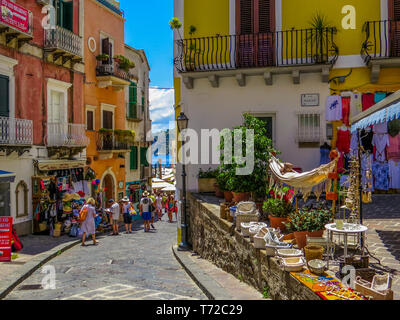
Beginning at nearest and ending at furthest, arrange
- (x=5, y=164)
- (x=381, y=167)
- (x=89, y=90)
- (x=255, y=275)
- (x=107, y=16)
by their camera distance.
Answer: (x=255, y=275)
(x=381, y=167)
(x=5, y=164)
(x=89, y=90)
(x=107, y=16)

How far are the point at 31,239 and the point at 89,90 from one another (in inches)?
348

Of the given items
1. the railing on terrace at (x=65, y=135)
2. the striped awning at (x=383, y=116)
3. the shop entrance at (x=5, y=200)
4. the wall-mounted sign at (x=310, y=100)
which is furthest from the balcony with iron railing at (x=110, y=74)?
the striped awning at (x=383, y=116)

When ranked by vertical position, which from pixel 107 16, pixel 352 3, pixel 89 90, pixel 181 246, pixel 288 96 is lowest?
pixel 181 246

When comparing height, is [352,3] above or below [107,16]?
below

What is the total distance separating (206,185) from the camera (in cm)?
1415

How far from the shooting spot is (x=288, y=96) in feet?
43.6

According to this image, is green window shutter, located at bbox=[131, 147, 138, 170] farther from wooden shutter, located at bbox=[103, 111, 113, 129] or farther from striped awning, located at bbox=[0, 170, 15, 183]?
striped awning, located at bbox=[0, 170, 15, 183]

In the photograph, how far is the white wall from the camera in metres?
13.1

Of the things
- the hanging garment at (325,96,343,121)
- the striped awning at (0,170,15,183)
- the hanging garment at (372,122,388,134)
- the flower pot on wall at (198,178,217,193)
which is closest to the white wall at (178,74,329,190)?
the hanging garment at (325,96,343,121)

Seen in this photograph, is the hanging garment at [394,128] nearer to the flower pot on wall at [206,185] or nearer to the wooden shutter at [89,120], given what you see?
the flower pot on wall at [206,185]

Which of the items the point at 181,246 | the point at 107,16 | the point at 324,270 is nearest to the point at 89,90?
the point at 107,16

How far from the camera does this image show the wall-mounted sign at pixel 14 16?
44.4 ft

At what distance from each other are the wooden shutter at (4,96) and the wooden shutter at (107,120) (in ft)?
27.4
